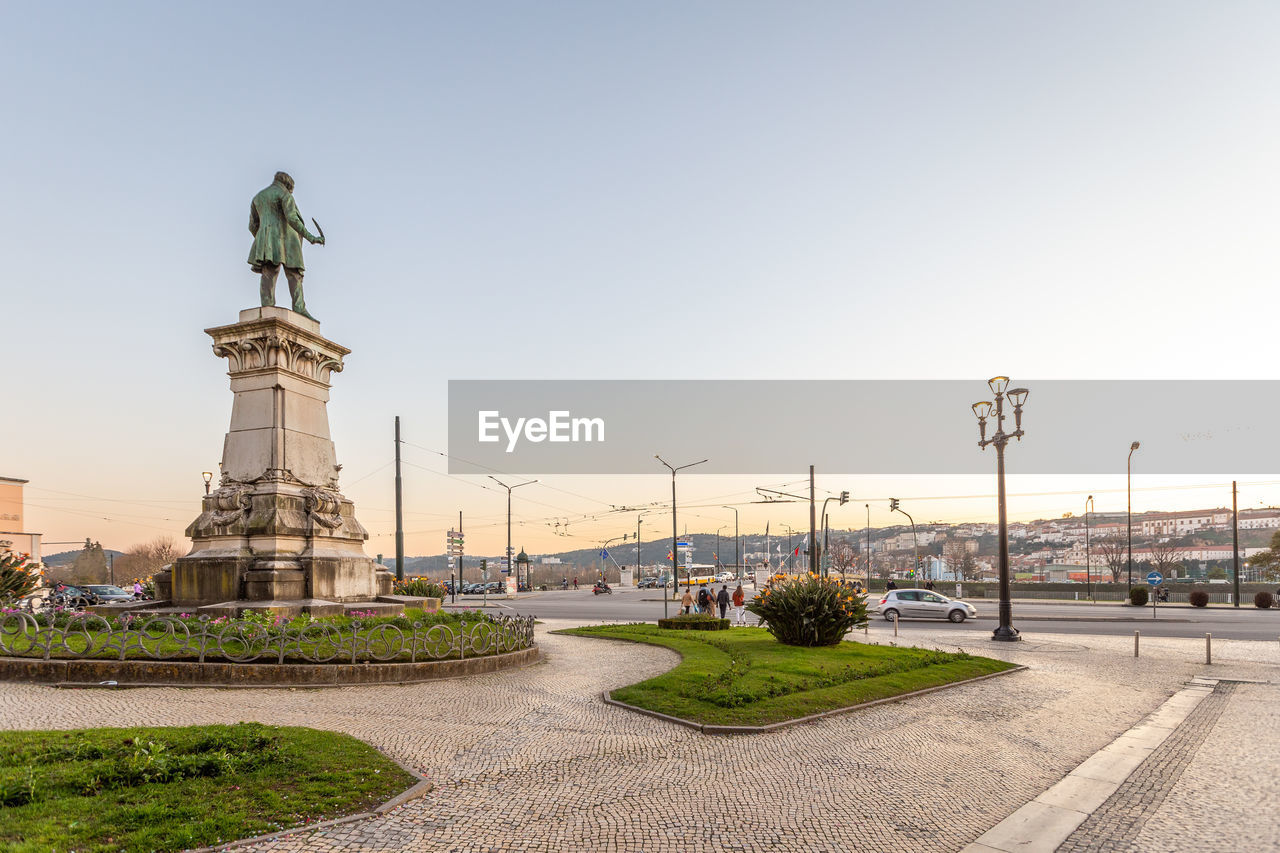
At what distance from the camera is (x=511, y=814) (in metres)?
5.98

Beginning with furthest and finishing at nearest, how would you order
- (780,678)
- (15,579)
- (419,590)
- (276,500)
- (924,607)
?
1. (924,607)
2. (419,590)
3. (15,579)
4. (276,500)
5. (780,678)

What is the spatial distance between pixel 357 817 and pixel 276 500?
12454 millimetres

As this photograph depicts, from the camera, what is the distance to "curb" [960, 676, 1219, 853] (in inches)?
223

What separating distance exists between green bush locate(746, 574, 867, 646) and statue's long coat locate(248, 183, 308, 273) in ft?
46.4

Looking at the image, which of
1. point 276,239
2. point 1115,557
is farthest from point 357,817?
point 1115,557

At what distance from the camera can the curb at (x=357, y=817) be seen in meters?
5.06

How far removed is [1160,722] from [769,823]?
7538mm

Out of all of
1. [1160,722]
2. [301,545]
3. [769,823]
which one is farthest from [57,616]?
[1160,722]

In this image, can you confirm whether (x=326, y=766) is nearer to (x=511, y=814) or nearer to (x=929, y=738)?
(x=511, y=814)

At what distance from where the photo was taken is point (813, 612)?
16469mm

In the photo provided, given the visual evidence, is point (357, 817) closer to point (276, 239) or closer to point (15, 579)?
point (276, 239)

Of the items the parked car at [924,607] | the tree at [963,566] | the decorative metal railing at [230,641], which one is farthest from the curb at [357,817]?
the tree at [963,566]

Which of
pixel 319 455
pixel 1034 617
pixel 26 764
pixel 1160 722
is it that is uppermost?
pixel 319 455

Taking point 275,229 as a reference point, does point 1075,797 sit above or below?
below
